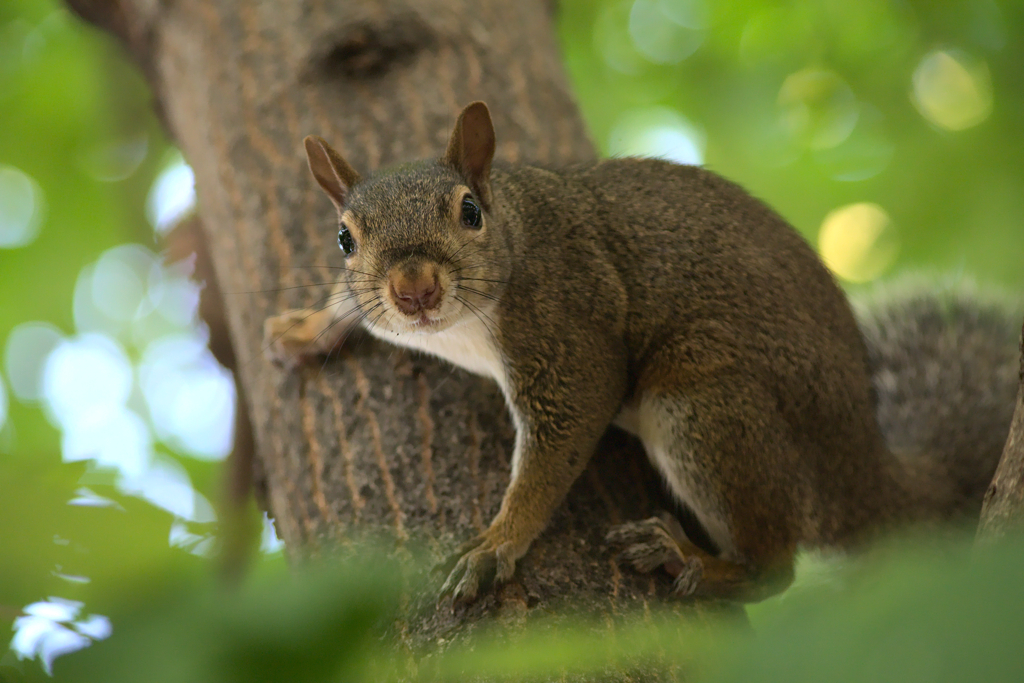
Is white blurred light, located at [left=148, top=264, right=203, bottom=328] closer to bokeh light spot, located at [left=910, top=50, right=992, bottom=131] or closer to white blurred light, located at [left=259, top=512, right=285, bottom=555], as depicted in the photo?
white blurred light, located at [left=259, top=512, right=285, bottom=555]

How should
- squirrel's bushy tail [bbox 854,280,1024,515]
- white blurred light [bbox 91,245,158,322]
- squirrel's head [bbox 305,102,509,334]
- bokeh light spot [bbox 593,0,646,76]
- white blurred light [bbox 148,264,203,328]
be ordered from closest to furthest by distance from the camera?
squirrel's head [bbox 305,102,509,334] → squirrel's bushy tail [bbox 854,280,1024,515] → white blurred light [bbox 148,264,203,328] → white blurred light [bbox 91,245,158,322] → bokeh light spot [bbox 593,0,646,76]

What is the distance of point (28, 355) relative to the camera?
12.4ft

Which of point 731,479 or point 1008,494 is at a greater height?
point 731,479

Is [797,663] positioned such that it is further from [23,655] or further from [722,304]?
[722,304]

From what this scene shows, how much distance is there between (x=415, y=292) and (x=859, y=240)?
297 cm

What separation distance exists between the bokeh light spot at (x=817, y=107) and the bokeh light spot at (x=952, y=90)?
33 centimetres

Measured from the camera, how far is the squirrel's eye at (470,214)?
229 centimetres

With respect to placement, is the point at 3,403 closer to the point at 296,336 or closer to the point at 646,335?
the point at 296,336

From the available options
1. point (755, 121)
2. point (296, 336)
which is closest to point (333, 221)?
point (296, 336)

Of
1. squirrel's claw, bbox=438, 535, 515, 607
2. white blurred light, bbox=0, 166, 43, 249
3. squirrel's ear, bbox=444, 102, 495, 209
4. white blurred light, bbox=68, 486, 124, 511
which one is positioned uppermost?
white blurred light, bbox=0, 166, 43, 249

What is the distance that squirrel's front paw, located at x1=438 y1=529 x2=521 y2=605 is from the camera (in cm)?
186

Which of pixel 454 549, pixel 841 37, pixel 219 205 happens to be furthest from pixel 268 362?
pixel 841 37

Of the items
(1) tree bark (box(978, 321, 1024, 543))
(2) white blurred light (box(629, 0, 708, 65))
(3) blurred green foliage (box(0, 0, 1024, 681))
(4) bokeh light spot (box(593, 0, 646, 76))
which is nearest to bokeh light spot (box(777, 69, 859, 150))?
(3) blurred green foliage (box(0, 0, 1024, 681))

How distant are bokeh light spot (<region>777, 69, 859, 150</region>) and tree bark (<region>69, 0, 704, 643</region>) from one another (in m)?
1.64
